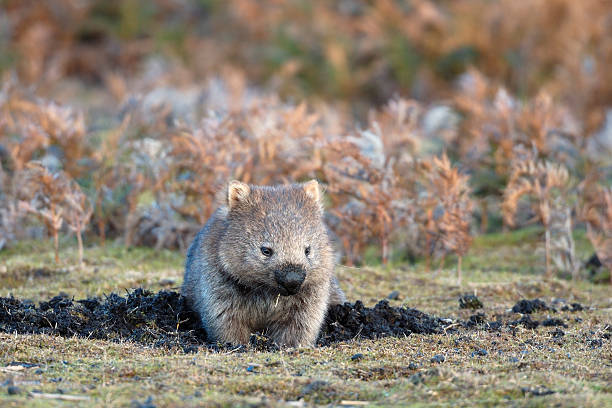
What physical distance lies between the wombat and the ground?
43 cm

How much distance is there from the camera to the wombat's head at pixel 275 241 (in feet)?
21.6

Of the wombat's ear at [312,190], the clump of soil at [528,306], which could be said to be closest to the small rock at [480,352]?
the wombat's ear at [312,190]

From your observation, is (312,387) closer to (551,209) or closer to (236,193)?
(236,193)

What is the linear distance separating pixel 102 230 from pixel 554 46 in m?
12.4

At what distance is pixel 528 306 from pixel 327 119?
7.63m

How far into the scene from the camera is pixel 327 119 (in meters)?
15.2

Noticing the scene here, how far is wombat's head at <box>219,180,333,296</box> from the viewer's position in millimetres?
6586

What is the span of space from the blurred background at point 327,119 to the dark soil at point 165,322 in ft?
7.50

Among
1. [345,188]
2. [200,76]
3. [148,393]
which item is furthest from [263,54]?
[148,393]

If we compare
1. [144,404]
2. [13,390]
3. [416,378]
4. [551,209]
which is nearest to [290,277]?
[416,378]

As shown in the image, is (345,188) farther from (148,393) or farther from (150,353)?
(148,393)

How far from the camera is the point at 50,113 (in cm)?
1140

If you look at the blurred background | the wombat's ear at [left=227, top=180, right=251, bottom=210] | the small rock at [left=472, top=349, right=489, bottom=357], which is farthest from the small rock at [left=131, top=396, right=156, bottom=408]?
the blurred background

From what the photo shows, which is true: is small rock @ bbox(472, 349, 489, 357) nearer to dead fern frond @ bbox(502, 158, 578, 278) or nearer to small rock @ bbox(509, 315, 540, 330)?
small rock @ bbox(509, 315, 540, 330)
